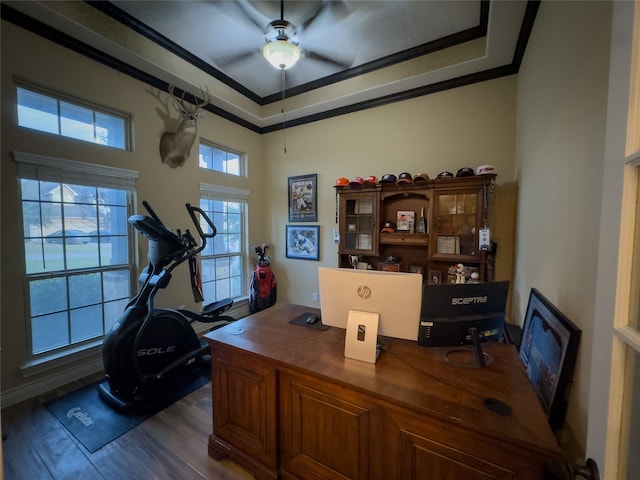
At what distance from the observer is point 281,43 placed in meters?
2.34

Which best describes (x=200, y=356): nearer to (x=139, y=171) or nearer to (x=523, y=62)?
(x=139, y=171)

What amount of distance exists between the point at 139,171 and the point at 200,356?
2.17m

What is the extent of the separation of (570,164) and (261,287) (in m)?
3.72

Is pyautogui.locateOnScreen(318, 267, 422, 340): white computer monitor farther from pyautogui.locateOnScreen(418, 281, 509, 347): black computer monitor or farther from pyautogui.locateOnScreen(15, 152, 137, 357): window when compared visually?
pyautogui.locateOnScreen(15, 152, 137, 357): window

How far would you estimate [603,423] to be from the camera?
67cm

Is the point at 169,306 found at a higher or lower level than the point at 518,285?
lower

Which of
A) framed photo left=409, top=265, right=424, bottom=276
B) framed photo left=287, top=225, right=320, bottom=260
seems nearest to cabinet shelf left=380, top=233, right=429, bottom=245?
framed photo left=409, top=265, right=424, bottom=276

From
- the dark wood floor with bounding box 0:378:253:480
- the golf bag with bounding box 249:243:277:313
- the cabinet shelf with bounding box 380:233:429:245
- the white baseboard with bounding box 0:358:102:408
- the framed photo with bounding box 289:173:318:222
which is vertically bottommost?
the dark wood floor with bounding box 0:378:253:480

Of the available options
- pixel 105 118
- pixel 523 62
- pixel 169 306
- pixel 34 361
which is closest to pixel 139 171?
pixel 105 118

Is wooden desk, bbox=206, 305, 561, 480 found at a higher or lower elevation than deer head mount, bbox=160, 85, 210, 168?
lower

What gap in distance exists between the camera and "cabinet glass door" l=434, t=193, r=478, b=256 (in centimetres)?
279

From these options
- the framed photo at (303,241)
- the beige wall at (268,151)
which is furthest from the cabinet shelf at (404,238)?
the framed photo at (303,241)

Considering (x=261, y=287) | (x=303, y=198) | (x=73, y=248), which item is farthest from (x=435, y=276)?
(x=73, y=248)

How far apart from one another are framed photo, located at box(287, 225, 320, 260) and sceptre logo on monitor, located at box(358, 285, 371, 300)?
105 inches
